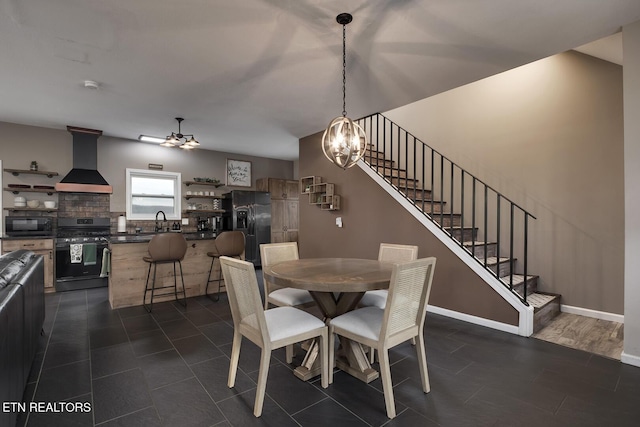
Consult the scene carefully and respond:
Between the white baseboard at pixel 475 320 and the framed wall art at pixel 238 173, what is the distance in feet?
16.5

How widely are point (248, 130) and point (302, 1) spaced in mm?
3297

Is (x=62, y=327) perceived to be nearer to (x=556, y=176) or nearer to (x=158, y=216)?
(x=158, y=216)

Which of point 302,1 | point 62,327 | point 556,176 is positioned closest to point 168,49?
point 302,1

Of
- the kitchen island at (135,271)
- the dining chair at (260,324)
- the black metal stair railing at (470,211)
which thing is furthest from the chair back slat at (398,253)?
the kitchen island at (135,271)

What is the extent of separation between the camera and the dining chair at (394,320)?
5.79ft

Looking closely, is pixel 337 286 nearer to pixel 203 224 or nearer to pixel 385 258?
pixel 385 258

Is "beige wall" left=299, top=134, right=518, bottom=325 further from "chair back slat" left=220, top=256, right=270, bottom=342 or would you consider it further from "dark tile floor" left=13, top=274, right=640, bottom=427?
"chair back slat" left=220, top=256, right=270, bottom=342

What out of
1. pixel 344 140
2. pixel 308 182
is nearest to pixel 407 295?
pixel 344 140

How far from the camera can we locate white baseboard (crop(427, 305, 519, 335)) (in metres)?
3.05

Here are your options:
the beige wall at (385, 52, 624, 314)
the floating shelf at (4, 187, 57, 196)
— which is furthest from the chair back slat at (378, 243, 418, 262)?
the floating shelf at (4, 187, 57, 196)

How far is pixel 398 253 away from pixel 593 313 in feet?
7.74

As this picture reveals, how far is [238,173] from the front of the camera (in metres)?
7.23

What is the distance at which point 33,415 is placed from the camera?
179 centimetres

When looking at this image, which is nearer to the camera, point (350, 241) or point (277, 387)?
point (277, 387)
